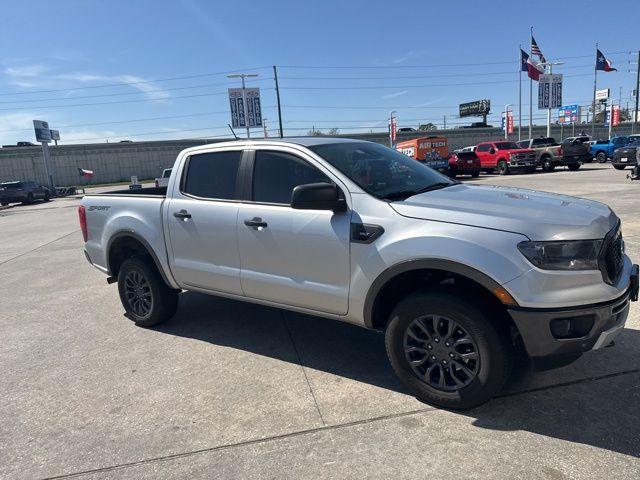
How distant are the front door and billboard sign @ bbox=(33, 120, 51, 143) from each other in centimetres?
4399

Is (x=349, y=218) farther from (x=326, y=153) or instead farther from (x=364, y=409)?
(x=364, y=409)

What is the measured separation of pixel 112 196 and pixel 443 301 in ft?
12.8

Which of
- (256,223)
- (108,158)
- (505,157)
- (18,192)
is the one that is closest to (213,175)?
(256,223)

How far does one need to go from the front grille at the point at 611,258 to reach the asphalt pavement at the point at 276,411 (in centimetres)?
89

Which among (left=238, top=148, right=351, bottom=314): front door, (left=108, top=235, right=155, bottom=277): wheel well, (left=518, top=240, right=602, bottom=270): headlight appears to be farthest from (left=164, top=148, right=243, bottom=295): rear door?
(left=518, top=240, right=602, bottom=270): headlight

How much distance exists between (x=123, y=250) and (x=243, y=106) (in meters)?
41.1

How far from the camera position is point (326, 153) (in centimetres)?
Answer: 387

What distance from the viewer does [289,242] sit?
370 cm

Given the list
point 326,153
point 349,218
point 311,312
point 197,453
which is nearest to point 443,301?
point 349,218

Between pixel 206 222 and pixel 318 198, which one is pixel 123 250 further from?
pixel 318 198

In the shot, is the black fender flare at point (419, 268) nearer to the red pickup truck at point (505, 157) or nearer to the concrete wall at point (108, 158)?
the red pickup truck at point (505, 157)

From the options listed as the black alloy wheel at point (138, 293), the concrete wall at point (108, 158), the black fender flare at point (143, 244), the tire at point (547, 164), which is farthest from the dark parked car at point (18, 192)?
the tire at point (547, 164)

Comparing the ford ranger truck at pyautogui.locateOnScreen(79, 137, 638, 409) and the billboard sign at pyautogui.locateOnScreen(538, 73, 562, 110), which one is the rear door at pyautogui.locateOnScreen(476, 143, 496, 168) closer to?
the billboard sign at pyautogui.locateOnScreen(538, 73, 562, 110)

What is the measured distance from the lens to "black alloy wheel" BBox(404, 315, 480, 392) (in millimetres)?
3093
